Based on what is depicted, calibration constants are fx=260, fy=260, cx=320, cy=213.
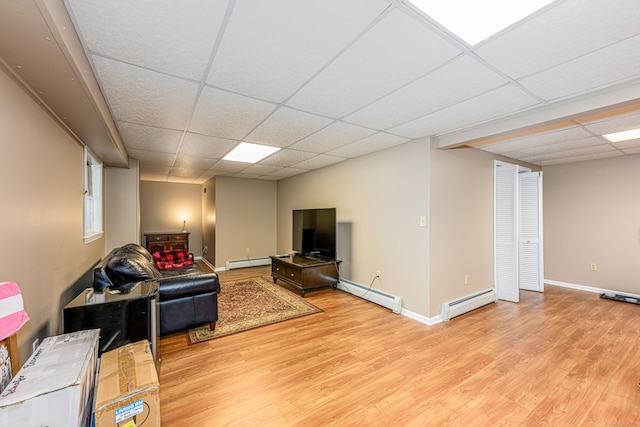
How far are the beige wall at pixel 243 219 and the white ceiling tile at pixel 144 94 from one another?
375 cm

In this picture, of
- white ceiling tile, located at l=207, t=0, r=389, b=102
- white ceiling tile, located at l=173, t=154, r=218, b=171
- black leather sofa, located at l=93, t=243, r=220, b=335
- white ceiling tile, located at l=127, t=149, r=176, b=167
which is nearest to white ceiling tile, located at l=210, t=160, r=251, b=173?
white ceiling tile, located at l=173, t=154, r=218, b=171

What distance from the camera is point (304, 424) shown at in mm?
1657

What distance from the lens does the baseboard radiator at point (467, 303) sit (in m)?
3.28

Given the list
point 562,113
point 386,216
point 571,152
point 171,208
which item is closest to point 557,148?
point 571,152

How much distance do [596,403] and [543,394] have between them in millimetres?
311

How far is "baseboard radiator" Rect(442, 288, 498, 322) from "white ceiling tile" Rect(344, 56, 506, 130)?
2377 mm

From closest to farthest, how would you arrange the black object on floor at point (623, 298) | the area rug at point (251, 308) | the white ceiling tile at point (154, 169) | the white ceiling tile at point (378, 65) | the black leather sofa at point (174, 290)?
the white ceiling tile at point (378, 65) < the black leather sofa at point (174, 290) < the area rug at point (251, 308) < the black object on floor at point (623, 298) < the white ceiling tile at point (154, 169)

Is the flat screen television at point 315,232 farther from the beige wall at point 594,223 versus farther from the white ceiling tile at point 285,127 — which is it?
the beige wall at point 594,223

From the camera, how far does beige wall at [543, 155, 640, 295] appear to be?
164 inches

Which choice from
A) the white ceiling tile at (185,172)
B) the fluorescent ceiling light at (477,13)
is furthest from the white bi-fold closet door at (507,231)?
the white ceiling tile at (185,172)

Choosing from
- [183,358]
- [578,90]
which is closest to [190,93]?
[183,358]

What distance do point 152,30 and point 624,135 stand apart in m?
4.98

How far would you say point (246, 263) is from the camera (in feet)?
21.5

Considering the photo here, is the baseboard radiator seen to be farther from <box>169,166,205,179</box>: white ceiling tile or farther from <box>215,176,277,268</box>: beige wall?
<box>169,166,205,179</box>: white ceiling tile
